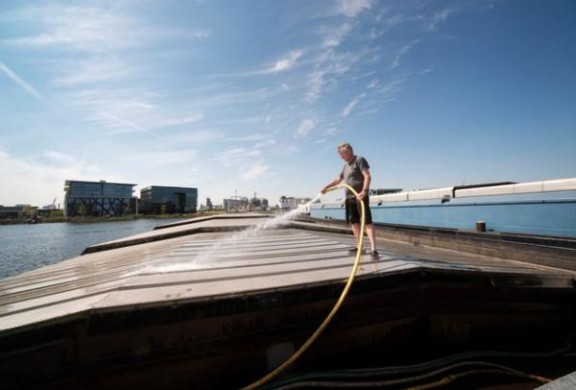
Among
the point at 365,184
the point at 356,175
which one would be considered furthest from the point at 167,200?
the point at 365,184

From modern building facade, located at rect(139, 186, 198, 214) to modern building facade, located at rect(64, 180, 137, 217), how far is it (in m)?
6.07

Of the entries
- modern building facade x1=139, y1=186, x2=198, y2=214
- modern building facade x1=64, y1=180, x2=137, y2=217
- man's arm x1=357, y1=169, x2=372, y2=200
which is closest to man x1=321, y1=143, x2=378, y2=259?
man's arm x1=357, y1=169, x2=372, y2=200

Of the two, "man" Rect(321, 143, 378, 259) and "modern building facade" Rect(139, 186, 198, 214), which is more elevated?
"modern building facade" Rect(139, 186, 198, 214)

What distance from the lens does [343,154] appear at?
5039 millimetres

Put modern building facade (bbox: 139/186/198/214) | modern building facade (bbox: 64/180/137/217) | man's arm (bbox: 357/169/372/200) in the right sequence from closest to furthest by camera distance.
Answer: man's arm (bbox: 357/169/372/200)
modern building facade (bbox: 64/180/137/217)
modern building facade (bbox: 139/186/198/214)

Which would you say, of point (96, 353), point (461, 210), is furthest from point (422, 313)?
point (461, 210)

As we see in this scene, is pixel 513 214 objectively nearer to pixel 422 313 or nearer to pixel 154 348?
pixel 422 313

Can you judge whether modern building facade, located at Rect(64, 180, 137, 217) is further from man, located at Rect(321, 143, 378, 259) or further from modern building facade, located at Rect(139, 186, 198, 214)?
man, located at Rect(321, 143, 378, 259)

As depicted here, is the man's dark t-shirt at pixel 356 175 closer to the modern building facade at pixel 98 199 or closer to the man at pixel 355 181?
the man at pixel 355 181

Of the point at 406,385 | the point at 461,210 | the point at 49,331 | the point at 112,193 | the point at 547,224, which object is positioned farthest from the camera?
the point at 112,193

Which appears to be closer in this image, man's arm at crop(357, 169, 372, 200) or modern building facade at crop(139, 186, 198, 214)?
man's arm at crop(357, 169, 372, 200)

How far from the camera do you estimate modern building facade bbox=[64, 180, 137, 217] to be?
349ft

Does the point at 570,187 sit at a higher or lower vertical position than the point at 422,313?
higher

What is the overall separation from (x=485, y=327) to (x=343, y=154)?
3.27 meters
